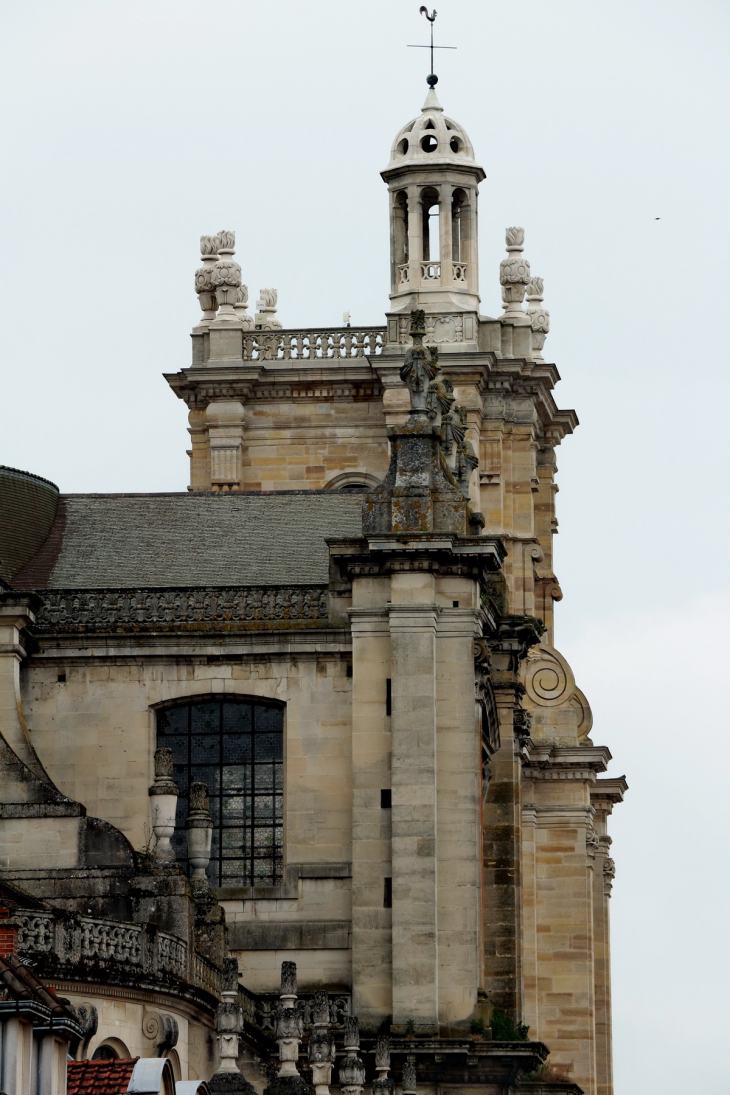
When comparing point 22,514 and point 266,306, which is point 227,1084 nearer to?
point 22,514

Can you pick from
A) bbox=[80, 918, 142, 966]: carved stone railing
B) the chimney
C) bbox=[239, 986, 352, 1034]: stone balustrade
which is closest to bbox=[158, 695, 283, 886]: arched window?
bbox=[239, 986, 352, 1034]: stone balustrade

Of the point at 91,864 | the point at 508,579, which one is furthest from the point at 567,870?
the point at 91,864

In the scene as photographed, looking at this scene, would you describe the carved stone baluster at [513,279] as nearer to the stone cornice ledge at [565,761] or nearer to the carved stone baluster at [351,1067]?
the stone cornice ledge at [565,761]

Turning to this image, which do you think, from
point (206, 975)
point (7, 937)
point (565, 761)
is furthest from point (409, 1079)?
point (565, 761)

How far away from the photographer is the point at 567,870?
101 meters

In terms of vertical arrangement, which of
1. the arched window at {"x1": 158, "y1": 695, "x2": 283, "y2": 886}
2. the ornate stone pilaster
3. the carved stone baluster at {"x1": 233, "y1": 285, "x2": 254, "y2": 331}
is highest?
the carved stone baluster at {"x1": 233, "y1": 285, "x2": 254, "y2": 331}

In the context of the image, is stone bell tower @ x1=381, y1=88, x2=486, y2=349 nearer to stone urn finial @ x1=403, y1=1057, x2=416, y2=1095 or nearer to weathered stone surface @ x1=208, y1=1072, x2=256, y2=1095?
stone urn finial @ x1=403, y1=1057, x2=416, y2=1095

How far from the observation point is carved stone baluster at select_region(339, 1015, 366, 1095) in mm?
63656

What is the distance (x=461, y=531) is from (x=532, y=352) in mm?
26200

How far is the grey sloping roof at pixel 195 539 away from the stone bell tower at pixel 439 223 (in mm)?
16499

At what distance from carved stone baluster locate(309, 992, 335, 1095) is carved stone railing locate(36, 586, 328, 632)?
42.5 feet

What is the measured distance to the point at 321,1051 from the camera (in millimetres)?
62719

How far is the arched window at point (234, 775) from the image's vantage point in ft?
247

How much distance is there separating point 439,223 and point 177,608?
2486 cm
